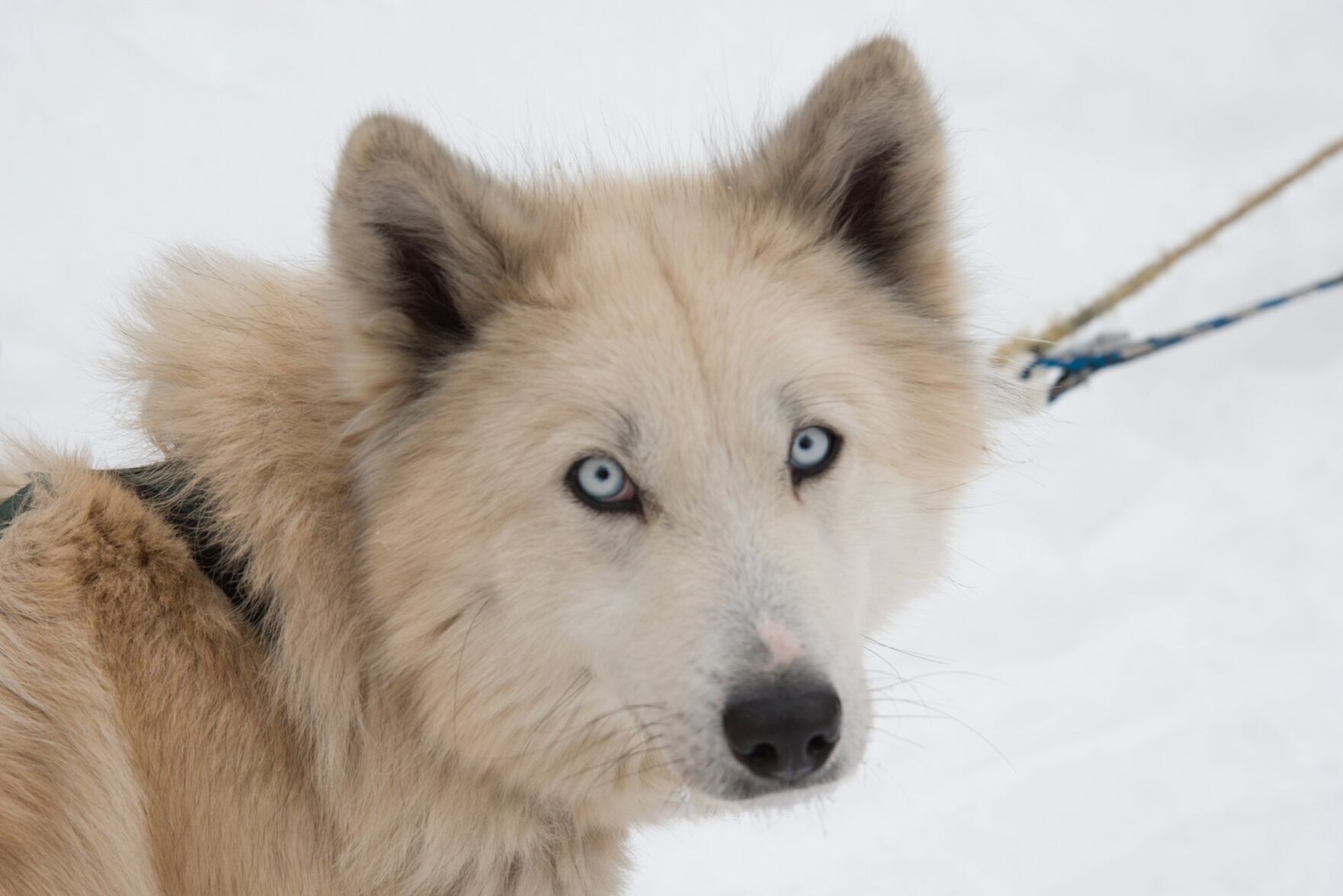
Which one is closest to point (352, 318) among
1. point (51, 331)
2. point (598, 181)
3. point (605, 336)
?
point (605, 336)

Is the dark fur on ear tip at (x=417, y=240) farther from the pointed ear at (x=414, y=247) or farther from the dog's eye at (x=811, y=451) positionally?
the dog's eye at (x=811, y=451)

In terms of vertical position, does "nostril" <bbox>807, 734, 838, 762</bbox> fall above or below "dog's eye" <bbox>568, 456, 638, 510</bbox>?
below

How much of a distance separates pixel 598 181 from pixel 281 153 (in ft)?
14.0

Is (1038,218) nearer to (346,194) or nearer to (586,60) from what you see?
(586,60)

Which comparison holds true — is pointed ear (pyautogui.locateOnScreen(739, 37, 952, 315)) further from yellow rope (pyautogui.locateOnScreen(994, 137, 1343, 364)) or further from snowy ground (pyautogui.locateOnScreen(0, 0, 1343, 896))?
yellow rope (pyautogui.locateOnScreen(994, 137, 1343, 364))

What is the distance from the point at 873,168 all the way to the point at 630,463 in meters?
1.03

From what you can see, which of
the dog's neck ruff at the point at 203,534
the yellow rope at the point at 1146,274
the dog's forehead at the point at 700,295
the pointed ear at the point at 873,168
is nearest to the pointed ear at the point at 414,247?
the dog's forehead at the point at 700,295

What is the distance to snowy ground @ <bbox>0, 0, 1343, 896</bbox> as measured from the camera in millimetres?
3557

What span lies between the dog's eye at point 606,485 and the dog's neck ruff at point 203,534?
73 cm

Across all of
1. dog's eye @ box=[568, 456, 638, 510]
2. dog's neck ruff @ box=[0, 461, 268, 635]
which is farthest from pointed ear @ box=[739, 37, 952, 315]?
dog's neck ruff @ box=[0, 461, 268, 635]

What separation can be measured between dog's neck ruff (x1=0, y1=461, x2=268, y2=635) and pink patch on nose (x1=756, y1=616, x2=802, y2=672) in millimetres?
1046

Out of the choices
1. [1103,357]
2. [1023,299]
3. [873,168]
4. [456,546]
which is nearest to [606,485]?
[456,546]

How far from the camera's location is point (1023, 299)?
620 cm

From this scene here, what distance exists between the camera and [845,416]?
91.3 inches
